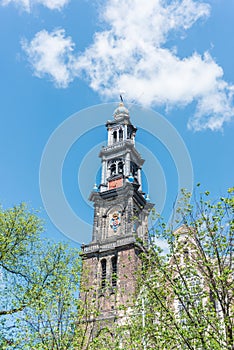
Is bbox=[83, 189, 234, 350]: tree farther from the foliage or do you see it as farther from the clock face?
the clock face

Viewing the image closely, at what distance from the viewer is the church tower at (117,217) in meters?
38.7

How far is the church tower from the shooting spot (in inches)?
1524

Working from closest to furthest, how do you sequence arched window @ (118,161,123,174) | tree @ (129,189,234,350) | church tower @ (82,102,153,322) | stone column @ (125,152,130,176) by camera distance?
tree @ (129,189,234,350) → church tower @ (82,102,153,322) → stone column @ (125,152,130,176) → arched window @ (118,161,123,174)

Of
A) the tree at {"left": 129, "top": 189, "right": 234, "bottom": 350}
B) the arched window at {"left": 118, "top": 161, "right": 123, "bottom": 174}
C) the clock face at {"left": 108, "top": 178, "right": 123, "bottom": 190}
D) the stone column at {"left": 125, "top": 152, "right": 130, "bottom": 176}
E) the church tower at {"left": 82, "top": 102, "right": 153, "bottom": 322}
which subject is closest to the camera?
the tree at {"left": 129, "top": 189, "right": 234, "bottom": 350}

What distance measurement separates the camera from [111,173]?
2077 inches

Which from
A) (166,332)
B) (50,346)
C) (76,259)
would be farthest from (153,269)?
(76,259)

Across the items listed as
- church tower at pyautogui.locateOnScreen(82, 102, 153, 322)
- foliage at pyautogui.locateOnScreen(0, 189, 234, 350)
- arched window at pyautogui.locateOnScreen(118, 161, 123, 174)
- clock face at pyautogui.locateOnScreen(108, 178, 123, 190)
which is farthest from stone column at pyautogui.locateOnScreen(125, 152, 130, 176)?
foliage at pyautogui.locateOnScreen(0, 189, 234, 350)

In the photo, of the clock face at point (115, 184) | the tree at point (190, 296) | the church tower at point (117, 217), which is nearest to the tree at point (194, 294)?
the tree at point (190, 296)

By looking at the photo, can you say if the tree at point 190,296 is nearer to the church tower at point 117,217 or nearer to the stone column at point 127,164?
the church tower at point 117,217

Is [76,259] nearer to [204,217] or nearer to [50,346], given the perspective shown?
[50,346]

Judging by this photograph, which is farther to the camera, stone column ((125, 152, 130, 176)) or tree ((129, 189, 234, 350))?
stone column ((125, 152, 130, 176))

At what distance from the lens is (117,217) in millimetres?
46812

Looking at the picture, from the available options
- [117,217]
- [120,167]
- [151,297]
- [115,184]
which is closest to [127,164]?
[120,167]

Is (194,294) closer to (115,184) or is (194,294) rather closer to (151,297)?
(151,297)
